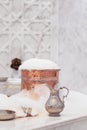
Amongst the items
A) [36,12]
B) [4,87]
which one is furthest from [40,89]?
[36,12]

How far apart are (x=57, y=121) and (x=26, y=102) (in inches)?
9.2

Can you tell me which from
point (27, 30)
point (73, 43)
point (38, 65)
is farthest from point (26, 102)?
point (27, 30)

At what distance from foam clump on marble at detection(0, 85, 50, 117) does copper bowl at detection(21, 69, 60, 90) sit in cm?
4

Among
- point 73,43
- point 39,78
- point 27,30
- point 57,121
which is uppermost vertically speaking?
point 27,30

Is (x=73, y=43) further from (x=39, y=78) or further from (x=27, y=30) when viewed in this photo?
(x=39, y=78)

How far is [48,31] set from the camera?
4148 millimetres

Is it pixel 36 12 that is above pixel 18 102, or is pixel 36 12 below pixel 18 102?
above

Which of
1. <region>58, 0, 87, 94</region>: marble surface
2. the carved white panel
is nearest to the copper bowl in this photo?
<region>58, 0, 87, 94</region>: marble surface

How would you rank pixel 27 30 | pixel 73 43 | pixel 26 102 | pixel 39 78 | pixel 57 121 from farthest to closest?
pixel 27 30 → pixel 73 43 → pixel 39 78 → pixel 26 102 → pixel 57 121

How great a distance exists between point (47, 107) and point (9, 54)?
2.61 m

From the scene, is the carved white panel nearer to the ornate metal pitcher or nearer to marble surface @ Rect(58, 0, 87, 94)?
marble surface @ Rect(58, 0, 87, 94)

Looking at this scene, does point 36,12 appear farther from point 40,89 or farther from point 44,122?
point 44,122

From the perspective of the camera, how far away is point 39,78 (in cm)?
179

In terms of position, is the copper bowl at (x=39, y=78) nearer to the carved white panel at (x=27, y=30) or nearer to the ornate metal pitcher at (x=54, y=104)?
the ornate metal pitcher at (x=54, y=104)
